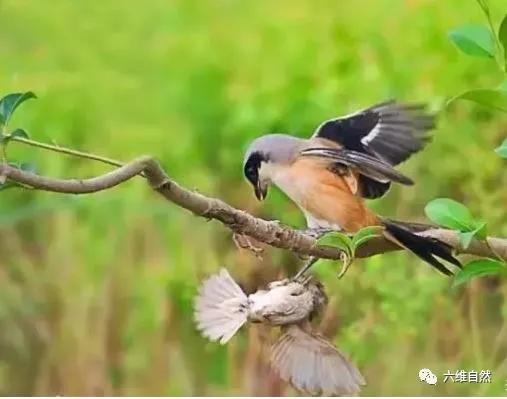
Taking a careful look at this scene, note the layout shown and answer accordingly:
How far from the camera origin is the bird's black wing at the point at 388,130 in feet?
4.43

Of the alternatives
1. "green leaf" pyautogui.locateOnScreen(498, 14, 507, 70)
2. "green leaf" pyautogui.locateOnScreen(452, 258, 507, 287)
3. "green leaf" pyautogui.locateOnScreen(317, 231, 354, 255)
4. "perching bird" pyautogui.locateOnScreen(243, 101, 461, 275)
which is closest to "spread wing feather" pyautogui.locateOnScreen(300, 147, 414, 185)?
"perching bird" pyautogui.locateOnScreen(243, 101, 461, 275)

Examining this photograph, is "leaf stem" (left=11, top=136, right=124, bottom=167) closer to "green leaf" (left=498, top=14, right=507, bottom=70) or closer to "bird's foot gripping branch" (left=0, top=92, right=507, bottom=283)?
"bird's foot gripping branch" (left=0, top=92, right=507, bottom=283)

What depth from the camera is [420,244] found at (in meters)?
1.33

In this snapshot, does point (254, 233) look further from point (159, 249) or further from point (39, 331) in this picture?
point (39, 331)

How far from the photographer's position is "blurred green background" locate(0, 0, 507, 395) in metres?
1.34

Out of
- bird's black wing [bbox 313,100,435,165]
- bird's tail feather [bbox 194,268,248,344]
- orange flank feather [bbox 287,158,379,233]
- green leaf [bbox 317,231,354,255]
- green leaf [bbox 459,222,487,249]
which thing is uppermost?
bird's black wing [bbox 313,100,435,165]

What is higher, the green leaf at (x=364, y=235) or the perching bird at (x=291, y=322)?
the green leaf at (x=364, y=235)

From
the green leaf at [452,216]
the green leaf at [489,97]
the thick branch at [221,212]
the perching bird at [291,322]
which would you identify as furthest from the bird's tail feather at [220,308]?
the green leaf at [489,97]

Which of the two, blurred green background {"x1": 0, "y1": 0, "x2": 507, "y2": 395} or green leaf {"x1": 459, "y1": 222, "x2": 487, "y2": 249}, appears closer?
green leaf {"x1": 459, "y1": 222, "x2": 487, "y2": 249}

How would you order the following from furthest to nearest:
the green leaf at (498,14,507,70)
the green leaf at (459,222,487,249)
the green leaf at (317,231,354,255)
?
the green leaf at (317,231,354,255), the green leaf at (459,222,487,249), the green leaf at (498,14,507,70)

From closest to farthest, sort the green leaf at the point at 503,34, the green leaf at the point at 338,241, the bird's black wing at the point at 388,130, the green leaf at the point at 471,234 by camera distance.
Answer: the green leaf at the point at 503,34 → the green leaf at the point at 471,234 → the green leaf at the point at 338,241 → the bird's black wing at the point at 388,130

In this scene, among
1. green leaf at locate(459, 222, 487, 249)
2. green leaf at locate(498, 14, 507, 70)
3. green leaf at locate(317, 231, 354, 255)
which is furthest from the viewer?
green leaf at locate(317, 231, 354, 255)

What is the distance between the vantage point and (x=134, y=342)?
54.0 inches

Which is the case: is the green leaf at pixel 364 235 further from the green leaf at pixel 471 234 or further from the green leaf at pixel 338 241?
the green leaf at pixel 471 234
